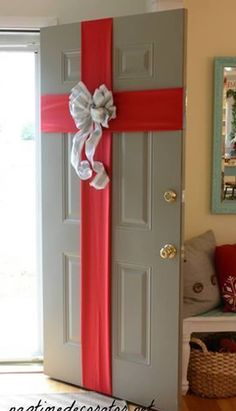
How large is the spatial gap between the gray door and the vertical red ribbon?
4 centimetres

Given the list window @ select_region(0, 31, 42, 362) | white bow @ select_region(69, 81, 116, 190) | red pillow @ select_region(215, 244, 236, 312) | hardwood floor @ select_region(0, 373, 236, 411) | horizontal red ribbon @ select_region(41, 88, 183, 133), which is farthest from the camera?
window @ select_region(0, 31, 42, 362)

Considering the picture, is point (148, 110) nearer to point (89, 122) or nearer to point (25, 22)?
point (89, 122)

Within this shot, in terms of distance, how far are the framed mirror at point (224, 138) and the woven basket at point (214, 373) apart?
84 centimetres

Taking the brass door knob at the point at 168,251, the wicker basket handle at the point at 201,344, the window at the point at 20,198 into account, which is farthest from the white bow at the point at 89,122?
the wicker basket handle at the point at 201,344

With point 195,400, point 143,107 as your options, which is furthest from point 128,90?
point 195,400

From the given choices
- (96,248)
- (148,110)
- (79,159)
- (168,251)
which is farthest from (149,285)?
(148,110)

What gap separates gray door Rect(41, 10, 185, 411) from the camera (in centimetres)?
231

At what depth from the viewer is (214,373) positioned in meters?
2.62

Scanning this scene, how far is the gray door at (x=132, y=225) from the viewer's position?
90.8 inches

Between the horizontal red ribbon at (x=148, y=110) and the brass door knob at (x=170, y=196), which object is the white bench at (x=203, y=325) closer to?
the brass door knob at (x=170, y=196)

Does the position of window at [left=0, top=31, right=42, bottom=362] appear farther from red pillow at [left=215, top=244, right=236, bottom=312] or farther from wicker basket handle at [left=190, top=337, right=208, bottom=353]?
red pillow at [left=215, top=244, right=236, bottom=312]

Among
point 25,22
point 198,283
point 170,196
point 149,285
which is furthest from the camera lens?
point 25,22

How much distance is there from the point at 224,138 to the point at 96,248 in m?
1.02

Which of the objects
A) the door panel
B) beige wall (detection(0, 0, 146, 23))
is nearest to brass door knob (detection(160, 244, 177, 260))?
the door panel
